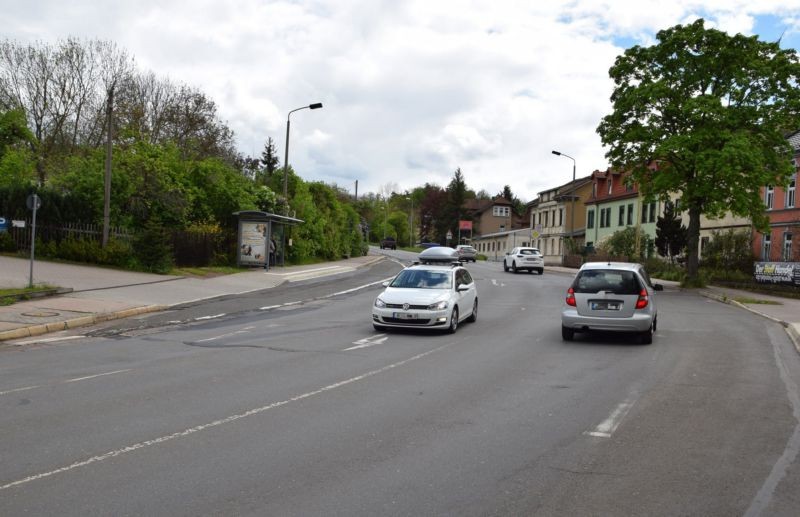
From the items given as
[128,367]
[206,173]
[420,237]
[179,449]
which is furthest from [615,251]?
[420,237]

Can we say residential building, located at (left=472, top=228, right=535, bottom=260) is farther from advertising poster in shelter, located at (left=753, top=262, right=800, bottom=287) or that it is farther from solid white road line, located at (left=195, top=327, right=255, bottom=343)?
solid white road line, located at (left=195, top=327, right=255, bottom=343)

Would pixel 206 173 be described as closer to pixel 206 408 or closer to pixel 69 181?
pixel 69 181

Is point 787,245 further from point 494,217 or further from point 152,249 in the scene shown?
point 494,217

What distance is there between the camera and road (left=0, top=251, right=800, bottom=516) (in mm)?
4793

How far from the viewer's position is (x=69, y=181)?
2848 cm

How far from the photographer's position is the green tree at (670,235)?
4650 cm

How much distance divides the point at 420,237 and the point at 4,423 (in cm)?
13478

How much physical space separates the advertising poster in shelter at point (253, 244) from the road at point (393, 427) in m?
19.0

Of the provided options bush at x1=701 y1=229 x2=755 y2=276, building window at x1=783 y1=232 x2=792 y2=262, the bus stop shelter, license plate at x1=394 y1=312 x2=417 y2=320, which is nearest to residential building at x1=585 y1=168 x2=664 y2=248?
building window at x1=783 y1=232 x2=792 y2=262

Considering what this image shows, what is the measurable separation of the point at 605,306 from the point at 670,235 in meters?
36.7

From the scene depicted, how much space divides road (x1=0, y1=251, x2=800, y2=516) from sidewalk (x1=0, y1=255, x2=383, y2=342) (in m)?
2.20

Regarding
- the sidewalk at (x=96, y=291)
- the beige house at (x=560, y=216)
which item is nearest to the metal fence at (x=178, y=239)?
the sidewalk at (x=96, y=291)

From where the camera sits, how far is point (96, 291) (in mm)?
19578

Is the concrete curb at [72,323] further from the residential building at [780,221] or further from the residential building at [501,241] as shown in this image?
the residential building at [501,241]
